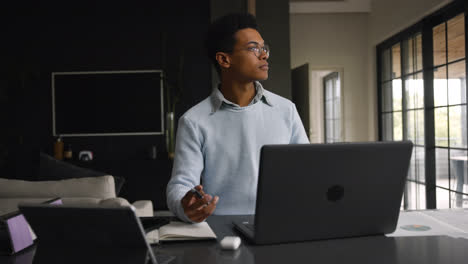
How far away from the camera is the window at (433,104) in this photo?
394cm

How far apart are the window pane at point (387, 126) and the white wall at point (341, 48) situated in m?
0.51

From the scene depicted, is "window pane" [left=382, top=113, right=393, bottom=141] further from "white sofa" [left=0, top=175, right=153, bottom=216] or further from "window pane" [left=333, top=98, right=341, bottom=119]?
"white sofa" [left=0, top=175, right=153, bottom=216]

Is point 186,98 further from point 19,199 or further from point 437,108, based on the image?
point 19,199

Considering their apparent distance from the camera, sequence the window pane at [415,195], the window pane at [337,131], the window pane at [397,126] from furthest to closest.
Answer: the window pane at [337,131], the window pane at [397,126], the window pane at [415,195]

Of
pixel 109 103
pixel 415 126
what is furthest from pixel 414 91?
pixel 109 103

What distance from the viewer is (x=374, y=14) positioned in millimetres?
6043

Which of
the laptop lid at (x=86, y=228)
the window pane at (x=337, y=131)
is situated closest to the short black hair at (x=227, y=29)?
the laptop lid at (x=86, y=228)

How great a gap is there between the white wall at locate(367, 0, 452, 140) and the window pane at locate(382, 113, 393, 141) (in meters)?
0.18

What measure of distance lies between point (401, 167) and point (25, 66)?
5.22 metres

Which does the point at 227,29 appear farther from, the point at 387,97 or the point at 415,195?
the point at 387,97

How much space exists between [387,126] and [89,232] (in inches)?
211

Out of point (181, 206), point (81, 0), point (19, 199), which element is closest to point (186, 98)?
point (81, 0)

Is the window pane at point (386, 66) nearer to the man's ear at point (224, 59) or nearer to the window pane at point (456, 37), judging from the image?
the window pane at point (456, 37)

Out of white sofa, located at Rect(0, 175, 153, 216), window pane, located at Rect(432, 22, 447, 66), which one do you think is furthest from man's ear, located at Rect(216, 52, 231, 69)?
window pane, located at Rect(432, 22, 447, 66)
